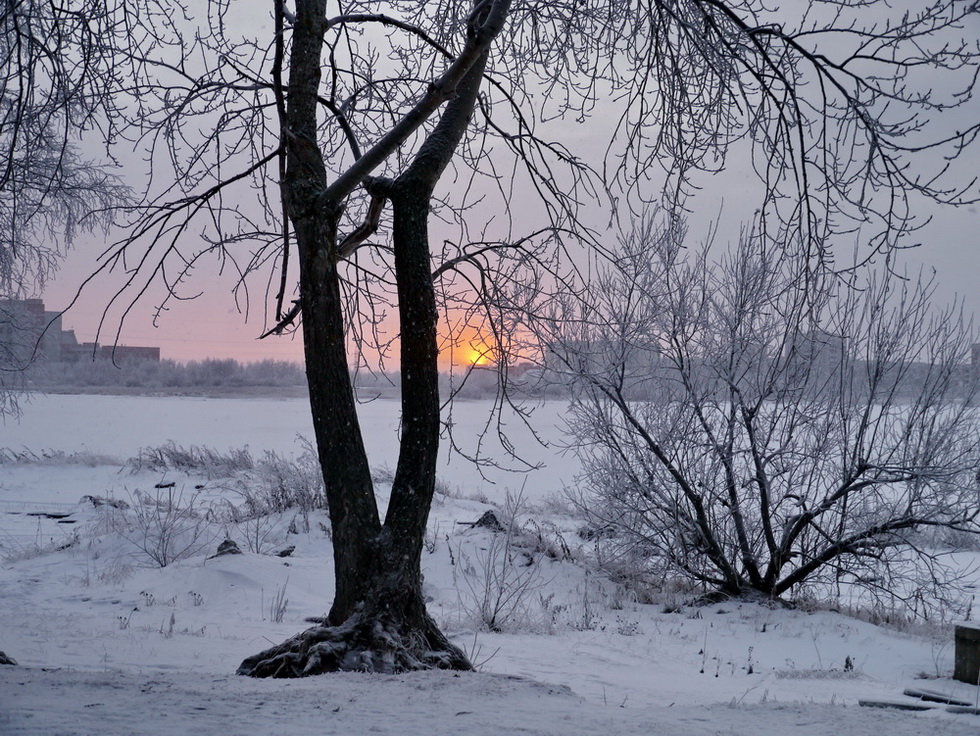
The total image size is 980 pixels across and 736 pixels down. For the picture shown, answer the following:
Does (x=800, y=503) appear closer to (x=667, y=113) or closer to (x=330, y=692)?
(x=667, y=113)

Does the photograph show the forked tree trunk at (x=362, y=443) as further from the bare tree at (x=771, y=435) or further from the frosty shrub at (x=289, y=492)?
the frosty shrub at (x=289, y=492)

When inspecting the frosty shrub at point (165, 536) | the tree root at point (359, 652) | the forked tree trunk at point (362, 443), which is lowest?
the frosty shrub at point (165, 536)

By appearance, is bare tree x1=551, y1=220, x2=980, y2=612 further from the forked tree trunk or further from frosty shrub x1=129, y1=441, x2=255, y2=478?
frosty shrub x1=129, y1=441, x2=255, y2=478

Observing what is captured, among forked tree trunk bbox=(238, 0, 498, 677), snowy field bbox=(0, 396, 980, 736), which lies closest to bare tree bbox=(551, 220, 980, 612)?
snowy field bbox=(0, 396, 980, 736)

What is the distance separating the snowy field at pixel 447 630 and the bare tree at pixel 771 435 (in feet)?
2.85

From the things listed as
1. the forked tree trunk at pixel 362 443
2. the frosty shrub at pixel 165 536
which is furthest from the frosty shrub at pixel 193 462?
the forked tree trunk at pixel 362 443

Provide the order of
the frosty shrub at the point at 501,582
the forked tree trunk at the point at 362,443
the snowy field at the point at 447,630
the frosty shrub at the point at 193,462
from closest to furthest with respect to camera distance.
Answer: the snowy field at the point at 447,630, the forked tree trunk at the point at 362,443, the frosty shrub at the point at 501,582, the frosty shrub at the point at 193,462

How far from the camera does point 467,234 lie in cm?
655

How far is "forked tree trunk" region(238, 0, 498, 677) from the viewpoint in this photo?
455cm

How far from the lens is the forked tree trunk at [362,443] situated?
14.9 ft

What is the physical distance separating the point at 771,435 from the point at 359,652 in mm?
6571

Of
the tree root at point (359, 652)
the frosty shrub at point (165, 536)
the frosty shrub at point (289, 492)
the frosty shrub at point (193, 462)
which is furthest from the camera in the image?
the frosty shrub at point (193, 462)

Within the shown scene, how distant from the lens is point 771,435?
31.3 ft

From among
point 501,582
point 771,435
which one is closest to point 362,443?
point 501,582
